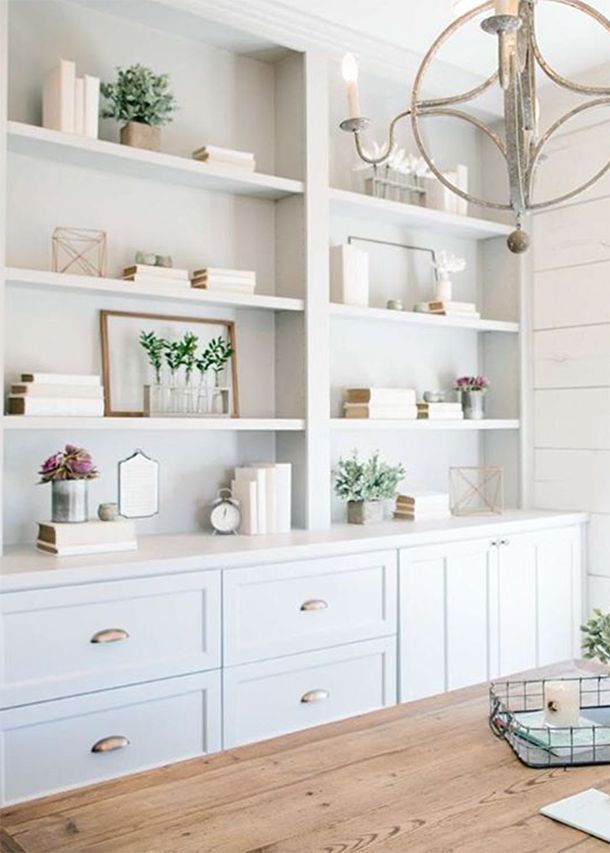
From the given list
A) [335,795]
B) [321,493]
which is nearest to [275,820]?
[335,795]

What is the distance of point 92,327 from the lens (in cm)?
302

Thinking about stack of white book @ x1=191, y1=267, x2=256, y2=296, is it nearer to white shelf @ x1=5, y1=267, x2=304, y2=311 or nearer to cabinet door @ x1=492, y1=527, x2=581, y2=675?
white shelf @ x1=5, y1=267, x2=304, y2=311

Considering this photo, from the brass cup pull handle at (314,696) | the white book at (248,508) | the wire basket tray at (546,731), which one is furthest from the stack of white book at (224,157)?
the wire basket tray at (546,731)

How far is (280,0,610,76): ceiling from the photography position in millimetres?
3154

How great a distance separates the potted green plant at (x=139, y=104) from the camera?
295 cm

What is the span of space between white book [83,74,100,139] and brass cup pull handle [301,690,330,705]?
1.93 meters

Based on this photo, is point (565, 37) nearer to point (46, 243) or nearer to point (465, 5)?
point (465, 5)

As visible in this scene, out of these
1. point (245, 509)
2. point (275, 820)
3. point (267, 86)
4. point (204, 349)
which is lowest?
point (275, 820)

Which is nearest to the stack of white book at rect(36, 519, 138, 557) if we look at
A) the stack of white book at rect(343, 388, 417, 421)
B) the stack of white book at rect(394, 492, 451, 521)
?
the stack of white book at rect(343, 388, 417, 421)

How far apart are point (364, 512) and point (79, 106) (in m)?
1.77

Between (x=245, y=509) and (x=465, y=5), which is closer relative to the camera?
(x=465, y=5)

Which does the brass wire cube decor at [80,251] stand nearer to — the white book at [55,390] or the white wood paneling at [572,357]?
the white book at [55,390]

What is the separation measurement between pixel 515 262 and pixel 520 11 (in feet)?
7.91

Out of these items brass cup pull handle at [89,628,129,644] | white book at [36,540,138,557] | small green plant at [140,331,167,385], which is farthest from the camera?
small green plant at [140,331,167,385]
